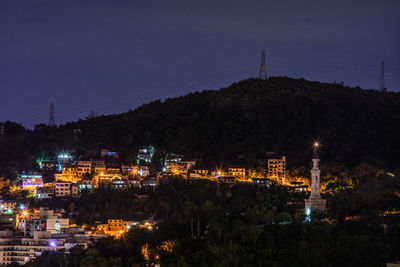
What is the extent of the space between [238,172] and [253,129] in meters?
6.75

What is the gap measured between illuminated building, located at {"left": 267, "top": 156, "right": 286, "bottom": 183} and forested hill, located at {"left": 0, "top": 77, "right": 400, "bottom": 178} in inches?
35.4

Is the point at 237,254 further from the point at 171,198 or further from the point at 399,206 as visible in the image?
the point at 171,198

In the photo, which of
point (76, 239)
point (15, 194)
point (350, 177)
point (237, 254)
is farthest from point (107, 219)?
point (237, 254)

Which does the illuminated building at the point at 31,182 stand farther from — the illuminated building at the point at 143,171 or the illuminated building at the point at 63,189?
the illuminated building at the point at 143,171

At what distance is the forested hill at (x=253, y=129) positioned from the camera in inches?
1751

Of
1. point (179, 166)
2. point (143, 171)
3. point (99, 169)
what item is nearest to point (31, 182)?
point (99, 169)

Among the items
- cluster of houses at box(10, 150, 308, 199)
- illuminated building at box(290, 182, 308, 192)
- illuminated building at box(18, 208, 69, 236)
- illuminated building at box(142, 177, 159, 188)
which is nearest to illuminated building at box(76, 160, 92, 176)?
cluster of houses at box(10, 150, 308, 199)

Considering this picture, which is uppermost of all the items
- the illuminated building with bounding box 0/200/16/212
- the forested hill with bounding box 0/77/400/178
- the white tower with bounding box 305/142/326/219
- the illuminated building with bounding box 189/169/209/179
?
the forested hill with bounding box 0/77/400/178

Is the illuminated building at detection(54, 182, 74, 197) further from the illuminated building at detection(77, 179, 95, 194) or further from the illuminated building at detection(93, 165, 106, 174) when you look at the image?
the illuminated building at detection(93, 165, 106, 174)

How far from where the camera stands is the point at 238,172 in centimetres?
4197

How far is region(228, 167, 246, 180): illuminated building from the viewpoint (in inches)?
1640

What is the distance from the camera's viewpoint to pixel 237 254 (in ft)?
79.0

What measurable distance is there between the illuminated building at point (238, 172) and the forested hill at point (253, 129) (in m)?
0.94

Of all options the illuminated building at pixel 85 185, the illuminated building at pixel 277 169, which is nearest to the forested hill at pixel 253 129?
the illuminated building at pixel 277 169
